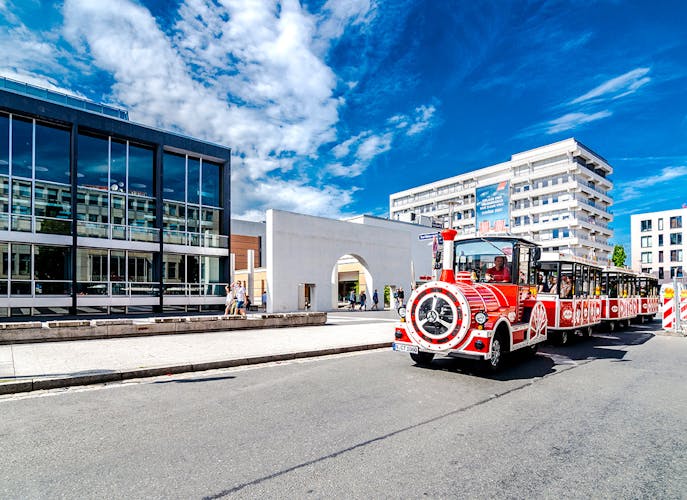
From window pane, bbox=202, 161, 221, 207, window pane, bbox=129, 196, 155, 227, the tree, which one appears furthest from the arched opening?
the tree

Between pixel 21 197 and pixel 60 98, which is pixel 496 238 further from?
pixel 60 98

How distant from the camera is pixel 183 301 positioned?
24.2 metres

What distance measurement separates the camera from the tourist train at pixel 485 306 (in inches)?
311

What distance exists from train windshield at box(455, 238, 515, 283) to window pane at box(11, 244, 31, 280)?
19.5 meters

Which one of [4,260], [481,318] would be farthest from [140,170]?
[481,318]

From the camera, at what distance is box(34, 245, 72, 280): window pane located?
785 inches

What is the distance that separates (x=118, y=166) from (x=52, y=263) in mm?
6078

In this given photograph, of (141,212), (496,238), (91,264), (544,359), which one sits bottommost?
(544,359)

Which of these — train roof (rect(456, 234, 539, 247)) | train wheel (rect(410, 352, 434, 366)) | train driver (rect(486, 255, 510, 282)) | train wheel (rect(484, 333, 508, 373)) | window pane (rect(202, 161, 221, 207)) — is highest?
window pane (rect(202, 161, 221, 207))

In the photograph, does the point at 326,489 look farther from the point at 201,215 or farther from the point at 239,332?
the point at 201,215

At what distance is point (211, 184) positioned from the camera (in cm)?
2716

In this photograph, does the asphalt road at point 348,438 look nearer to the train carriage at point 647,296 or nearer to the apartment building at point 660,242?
the train carriage at point 647,296

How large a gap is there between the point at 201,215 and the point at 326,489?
24.8 meters

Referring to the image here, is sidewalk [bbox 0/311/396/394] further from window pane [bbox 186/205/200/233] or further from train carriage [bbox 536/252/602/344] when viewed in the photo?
window pane [bbox 186/205/200/233]
